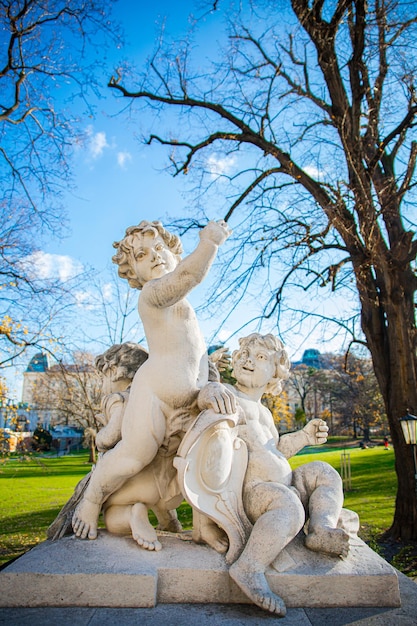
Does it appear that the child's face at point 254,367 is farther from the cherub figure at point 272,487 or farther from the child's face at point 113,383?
the child's face at point 113,383

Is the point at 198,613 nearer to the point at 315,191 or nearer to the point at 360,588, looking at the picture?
the point at 360,588

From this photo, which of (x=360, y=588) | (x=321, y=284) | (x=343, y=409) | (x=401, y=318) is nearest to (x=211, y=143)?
(x=321, y=284)

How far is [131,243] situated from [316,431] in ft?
6.08

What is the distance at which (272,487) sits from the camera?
264cm

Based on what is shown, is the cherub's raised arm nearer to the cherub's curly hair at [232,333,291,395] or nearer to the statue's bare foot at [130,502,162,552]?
the cherub's curly hair at [232,333,291,395]

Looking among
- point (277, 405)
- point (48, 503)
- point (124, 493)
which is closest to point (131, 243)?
point (124, 493)

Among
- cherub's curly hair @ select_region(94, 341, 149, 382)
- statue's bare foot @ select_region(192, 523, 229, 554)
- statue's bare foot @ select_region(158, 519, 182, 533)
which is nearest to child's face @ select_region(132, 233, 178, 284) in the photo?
cherub's curly hair @ select_region(94, 341, 149, 382)

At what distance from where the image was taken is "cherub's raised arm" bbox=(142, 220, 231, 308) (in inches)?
107

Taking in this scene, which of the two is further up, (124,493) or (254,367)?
(254,367)

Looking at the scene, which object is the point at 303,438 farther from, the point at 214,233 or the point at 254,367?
the point at 214,233

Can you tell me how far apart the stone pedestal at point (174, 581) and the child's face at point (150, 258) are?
5.71 ft

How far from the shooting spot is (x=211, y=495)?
2584 millimetres

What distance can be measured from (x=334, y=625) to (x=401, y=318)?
6863mm

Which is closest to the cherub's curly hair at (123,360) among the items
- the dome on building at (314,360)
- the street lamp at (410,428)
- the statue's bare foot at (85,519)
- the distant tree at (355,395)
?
the statue's bare foot at (85,519)
